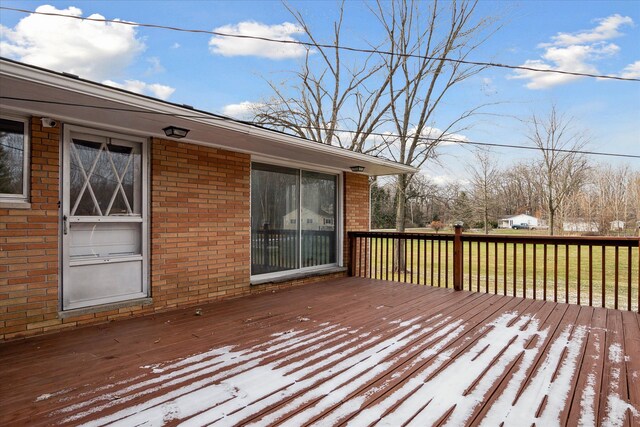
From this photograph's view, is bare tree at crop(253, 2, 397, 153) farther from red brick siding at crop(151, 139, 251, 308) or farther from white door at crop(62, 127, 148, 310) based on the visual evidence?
white door at crop(62, 127, 148, 310)

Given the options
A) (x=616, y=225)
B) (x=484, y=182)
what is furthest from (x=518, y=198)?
(x=616, y=225)

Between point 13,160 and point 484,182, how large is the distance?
1970 cm

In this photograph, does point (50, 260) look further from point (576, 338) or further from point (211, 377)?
point (576, 338)

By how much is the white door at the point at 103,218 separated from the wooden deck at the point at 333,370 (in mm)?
438

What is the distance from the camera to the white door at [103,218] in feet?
11.7

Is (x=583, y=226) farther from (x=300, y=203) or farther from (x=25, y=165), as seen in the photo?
(x=25, y=165)

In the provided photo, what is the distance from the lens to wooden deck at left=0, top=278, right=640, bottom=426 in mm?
1961

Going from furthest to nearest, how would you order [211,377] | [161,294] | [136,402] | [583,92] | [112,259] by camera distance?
[583,92] → [161,294] → [112,259] → [211,377] → [136,402]

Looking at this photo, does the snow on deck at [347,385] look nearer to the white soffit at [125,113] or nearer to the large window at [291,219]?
the white soffit at [125,113]

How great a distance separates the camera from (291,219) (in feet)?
19.4

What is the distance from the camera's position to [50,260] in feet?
11.0

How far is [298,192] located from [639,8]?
9.49 m

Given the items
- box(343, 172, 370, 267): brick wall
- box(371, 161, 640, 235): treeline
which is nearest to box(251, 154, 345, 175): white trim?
box(343, 172, 370, 267): brick wall

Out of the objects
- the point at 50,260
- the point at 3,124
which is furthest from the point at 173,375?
the point at 3,124
